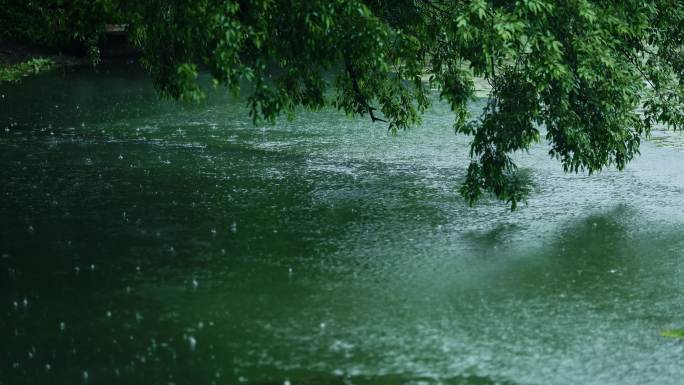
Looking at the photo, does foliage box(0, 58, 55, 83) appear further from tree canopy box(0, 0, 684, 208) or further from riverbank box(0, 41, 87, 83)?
tree canopy box(0, 0, 684, 208)

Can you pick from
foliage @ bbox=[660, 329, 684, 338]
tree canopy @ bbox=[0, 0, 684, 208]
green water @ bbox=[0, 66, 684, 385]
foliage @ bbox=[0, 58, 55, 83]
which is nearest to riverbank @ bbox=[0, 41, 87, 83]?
foliage @ bbox=[0, 58, 55, 83]

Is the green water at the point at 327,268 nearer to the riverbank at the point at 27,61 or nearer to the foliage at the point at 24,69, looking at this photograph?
the foliage at the point at 24,69

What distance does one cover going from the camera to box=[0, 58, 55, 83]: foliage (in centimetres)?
2412

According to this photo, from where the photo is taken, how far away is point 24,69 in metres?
25.8

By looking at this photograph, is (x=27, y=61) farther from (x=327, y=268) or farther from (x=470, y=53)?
(x=470, y=53)

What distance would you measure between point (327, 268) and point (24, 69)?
61.9 feet

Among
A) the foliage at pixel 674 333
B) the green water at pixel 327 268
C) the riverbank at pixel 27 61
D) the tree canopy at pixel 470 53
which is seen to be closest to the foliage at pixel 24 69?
the riverbank at pixel 27 61

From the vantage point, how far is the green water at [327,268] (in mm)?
6965

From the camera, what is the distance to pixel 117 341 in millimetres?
7309

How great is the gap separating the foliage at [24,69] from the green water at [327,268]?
29.9 ft

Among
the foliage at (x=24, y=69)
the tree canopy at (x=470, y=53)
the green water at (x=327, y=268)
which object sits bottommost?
the green water at (x=327, y=268)

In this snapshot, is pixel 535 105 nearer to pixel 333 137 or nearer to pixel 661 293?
pixel 661 293

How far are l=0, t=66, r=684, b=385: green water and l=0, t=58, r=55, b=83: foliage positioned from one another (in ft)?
29.9

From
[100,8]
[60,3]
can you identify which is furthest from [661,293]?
[60,3]
